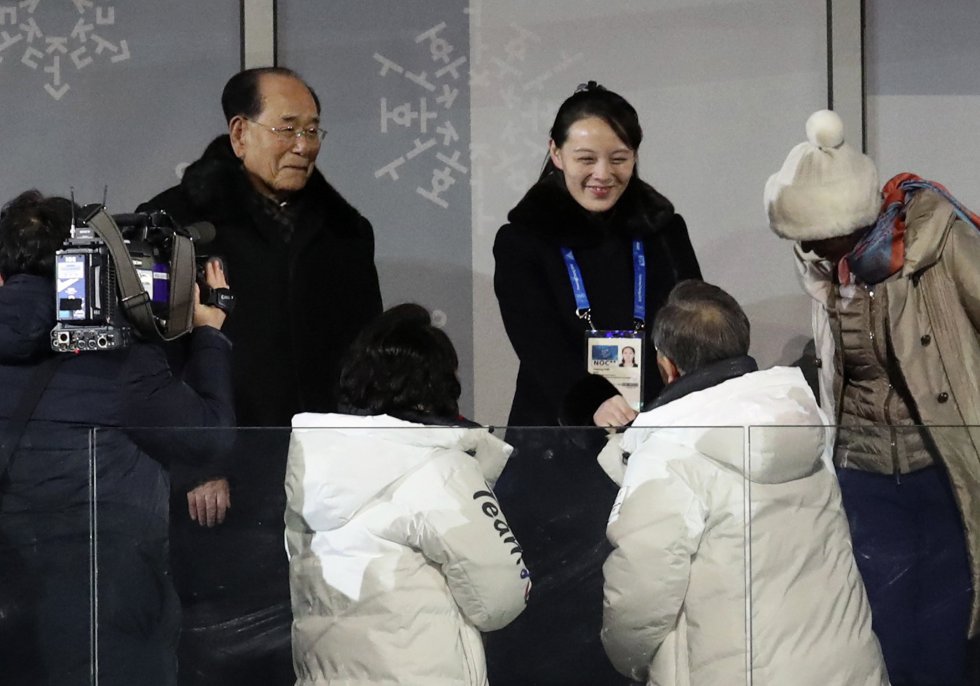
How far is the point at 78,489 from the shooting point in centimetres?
298

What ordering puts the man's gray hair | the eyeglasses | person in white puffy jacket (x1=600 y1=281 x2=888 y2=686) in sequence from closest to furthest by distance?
person in white puffy jacket (x1=600 y1=281 x2=888 y2=686)
the man's gray hair
the eyeglasses

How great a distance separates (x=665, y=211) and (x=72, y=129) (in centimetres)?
177

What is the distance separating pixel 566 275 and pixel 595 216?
0.19 m

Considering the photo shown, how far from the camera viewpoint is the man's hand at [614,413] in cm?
396

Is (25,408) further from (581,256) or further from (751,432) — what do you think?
(581,256)

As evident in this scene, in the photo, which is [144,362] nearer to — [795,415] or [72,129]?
[795,415]

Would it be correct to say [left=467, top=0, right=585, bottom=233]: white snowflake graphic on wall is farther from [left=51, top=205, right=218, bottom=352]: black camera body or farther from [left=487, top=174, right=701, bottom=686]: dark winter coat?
[left=51, top=205, right=218, bottom=352]: black camera body

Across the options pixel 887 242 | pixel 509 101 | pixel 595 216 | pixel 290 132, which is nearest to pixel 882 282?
pixel 887 242

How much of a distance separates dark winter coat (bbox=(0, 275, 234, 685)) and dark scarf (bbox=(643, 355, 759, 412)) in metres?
0.87

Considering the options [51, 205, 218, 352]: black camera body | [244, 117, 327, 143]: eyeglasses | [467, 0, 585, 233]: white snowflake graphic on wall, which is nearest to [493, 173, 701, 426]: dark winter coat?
Answer: [467, 0, 585, 233]: white snowflake graphic on wall

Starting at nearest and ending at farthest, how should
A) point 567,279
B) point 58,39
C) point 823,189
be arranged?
1. point 823,189
2. point 567,279
3. point 58,39

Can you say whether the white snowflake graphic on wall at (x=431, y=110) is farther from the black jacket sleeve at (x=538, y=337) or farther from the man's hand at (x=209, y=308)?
the man's hand at (x=209, y=308)

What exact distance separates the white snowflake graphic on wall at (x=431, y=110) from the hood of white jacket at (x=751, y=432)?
203cm

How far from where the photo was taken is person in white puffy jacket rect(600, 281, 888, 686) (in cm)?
271
